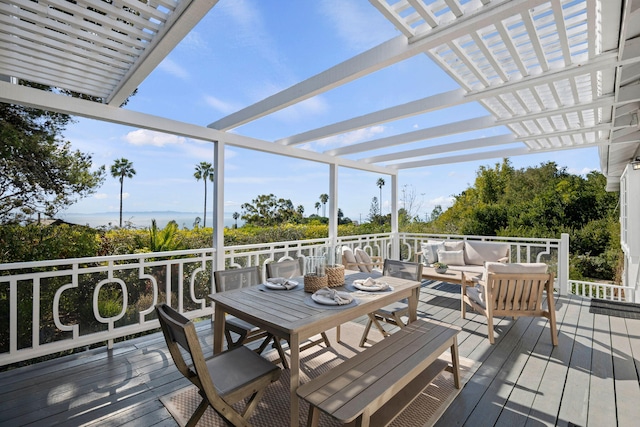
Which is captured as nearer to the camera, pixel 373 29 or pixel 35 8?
pixel 35 8

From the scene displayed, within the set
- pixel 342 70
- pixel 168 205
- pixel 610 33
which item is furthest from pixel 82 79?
pixel 168 205

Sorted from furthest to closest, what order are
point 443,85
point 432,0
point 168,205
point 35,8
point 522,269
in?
1. point 168,205
2. point 443,85
3. point 522,269
4. point 432,0
5. point 35,8

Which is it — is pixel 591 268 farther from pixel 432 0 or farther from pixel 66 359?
pixel 66 359

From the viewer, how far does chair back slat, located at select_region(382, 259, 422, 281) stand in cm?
314

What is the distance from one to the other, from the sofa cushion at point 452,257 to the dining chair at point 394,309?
2.85 meters

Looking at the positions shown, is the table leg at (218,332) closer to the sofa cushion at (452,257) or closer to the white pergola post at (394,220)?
the sofa cushion at (452,257)

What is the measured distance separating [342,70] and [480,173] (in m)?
12.9

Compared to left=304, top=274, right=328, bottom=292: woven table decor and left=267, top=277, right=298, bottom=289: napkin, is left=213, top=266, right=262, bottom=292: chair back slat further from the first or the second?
left=304, top=274, right=328, bottom=292: woven table decor

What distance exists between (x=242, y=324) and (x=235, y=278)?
0.44 meters

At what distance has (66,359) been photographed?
294 centimetres

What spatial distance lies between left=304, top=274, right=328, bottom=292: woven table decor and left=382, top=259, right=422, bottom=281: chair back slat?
3.56ft

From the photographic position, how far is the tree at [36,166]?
173 inches

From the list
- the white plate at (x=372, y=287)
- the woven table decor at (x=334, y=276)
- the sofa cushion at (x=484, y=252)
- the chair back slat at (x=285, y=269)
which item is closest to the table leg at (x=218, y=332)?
the chair back slat at (x=285, y=269)

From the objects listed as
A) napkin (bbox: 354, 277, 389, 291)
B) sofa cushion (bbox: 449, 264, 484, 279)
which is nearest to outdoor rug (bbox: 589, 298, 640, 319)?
sofa cushion (bbox: 449, 264, 484, 279)
